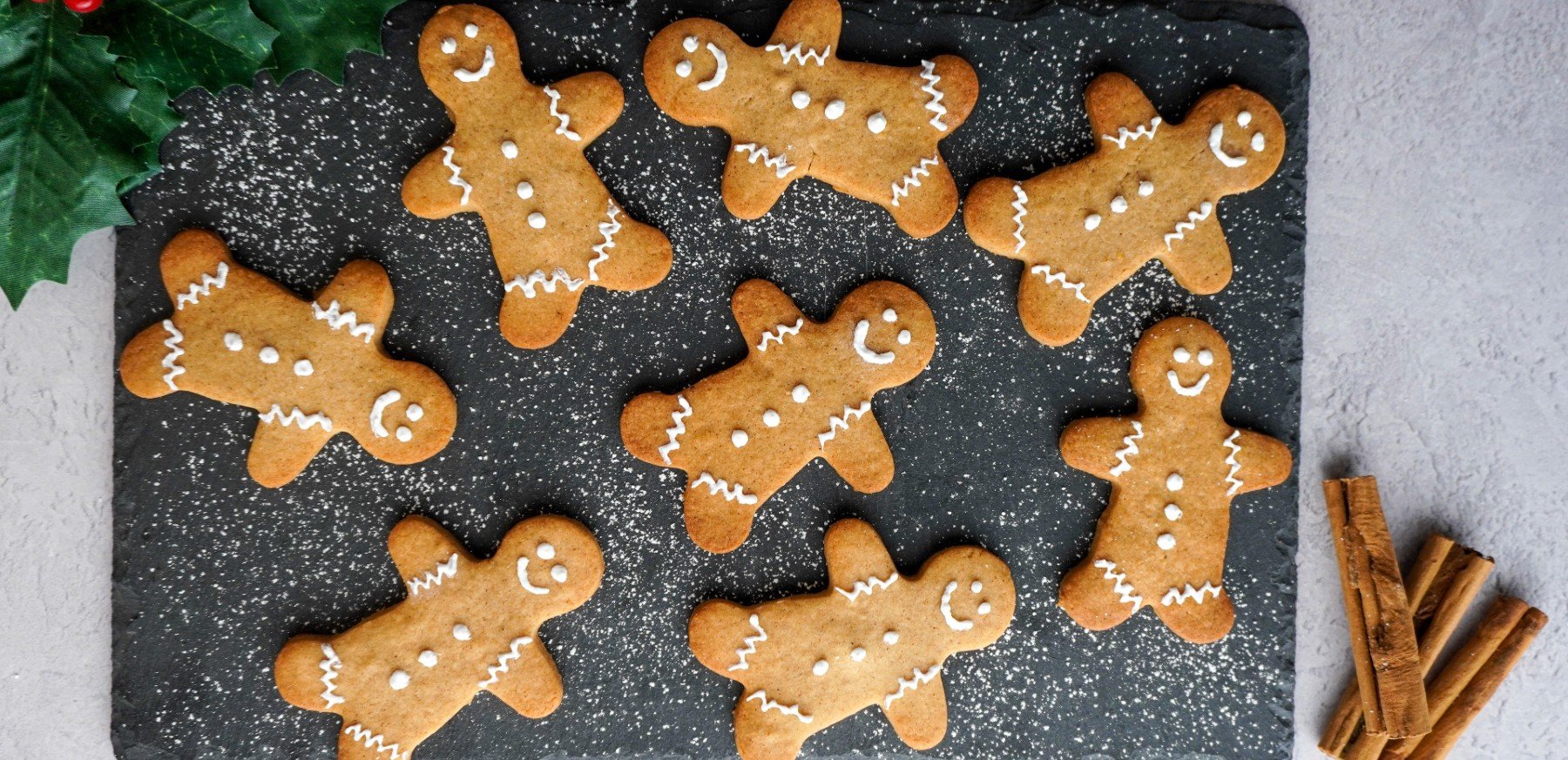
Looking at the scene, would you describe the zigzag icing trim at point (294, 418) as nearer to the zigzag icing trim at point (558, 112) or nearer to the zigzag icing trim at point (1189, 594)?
the zigzag icing trim at point (558, 112)

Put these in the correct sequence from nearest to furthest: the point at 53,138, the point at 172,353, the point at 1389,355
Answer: the point at 53,138, the point at 172,353, the point at 1389,355

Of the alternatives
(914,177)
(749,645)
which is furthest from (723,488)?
(914,177)

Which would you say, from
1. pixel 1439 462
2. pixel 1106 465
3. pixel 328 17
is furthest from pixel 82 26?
pixel 1439 462

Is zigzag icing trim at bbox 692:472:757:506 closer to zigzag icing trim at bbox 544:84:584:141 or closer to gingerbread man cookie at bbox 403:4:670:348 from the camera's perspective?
gingerbread man cookie at bbox 403:4:670:348

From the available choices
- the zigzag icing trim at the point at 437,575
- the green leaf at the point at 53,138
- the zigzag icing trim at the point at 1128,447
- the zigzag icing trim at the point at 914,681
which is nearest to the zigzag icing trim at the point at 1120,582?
the zigzag icing trim at the point at 1128,447

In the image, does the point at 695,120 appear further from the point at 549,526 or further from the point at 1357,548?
the point at 1357,548

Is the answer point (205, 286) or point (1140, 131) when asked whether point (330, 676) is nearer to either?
point (205, 286)
